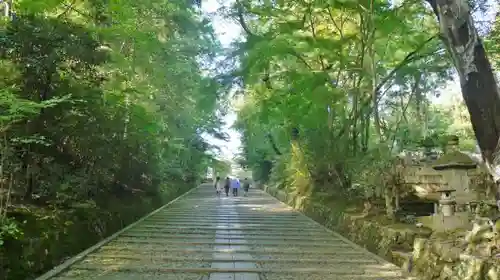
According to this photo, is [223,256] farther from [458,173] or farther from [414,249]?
[458,173]

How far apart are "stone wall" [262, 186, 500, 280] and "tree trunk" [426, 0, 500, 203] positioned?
1.28 m

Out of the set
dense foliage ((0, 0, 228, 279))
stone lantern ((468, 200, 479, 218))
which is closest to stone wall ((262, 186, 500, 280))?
stone lantern ((468, 200, 479, 218))

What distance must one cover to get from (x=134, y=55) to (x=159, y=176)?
5357 millimetres

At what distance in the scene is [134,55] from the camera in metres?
13.8

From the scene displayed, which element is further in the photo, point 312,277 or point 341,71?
point 341,71

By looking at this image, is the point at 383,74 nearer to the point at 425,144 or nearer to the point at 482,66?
the point at 425,144

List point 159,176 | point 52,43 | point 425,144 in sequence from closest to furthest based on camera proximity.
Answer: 1. point 52,43
2. point 425,144
3. point 159,176

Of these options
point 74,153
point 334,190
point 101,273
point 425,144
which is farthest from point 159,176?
point 101,273

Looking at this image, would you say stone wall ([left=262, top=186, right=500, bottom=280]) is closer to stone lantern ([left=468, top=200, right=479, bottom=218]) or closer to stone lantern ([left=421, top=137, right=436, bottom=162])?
stone lantern ([left=468, top=200, right=479, bottom=218])

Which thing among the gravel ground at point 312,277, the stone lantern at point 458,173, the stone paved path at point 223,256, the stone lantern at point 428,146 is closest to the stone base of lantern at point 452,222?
the stone lantern at point 458,173

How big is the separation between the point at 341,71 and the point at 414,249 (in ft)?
28.7

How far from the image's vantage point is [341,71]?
49.3 ft

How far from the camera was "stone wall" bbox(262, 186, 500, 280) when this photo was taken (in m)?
5.45

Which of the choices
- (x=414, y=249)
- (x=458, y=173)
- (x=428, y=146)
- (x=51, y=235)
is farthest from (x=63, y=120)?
(x=428, y=146)
